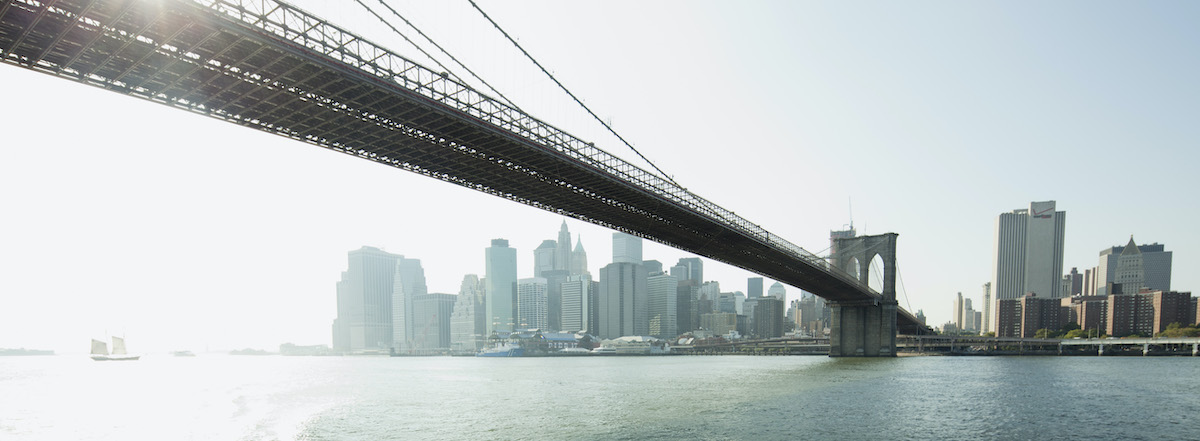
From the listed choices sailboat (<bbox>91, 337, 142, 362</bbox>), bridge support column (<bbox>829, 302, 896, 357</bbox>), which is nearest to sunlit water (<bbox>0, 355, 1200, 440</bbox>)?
bridge support column (<bbox>829, 302, 896, 357</bbox>)

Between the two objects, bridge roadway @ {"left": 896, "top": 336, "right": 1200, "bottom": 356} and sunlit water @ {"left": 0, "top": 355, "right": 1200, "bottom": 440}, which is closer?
sunlit water @ {"left": 0, "top": 355, "right": 1200, "bottom": 440}

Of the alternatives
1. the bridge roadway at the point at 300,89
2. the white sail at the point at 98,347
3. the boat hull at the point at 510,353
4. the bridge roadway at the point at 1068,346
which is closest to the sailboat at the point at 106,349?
the white sail at the point at 98,347

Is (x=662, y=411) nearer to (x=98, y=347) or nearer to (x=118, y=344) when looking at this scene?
(x=118, y=344)

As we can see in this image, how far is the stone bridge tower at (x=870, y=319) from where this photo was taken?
80.7 meters

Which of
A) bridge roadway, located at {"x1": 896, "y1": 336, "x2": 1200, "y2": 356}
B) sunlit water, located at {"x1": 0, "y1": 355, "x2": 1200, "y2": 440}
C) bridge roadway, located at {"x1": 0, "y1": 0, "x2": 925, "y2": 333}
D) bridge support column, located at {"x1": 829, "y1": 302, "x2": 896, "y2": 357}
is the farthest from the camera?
bridge roadway, located at {"x1": 896, "y1": 336, "x2": 1200, "y2": 356}

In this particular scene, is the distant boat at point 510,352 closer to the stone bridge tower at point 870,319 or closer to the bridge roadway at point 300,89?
the stone bridge tower at point 870,319

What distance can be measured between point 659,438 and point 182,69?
60.7ft

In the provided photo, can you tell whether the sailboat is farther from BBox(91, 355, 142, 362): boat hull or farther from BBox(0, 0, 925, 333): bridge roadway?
BBox(0, 0, 925, 333): bridge roadway

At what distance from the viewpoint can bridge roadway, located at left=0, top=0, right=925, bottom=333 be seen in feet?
54.1

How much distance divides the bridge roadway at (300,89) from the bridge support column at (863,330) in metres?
53.6

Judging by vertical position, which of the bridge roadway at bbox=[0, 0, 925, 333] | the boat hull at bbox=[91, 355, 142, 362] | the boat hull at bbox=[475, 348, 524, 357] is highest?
the bridge roadway at bbox=[0, 0, 925, 333]

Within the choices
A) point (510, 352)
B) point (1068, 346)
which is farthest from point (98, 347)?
point (1068, 346)

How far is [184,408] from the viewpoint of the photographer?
3556 centimetres

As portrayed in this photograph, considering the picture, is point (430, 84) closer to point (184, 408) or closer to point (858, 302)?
point (184, 408)
